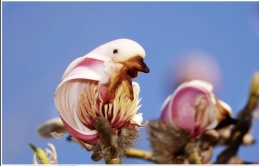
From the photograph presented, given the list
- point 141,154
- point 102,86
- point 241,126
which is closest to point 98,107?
point 102,86

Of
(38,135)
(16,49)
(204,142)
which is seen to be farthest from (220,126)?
(16,49)

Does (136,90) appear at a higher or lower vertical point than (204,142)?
higher

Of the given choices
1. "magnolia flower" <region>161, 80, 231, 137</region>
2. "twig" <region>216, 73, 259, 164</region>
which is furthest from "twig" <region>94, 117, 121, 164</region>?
"twig" <region>216, 73, 259, 164</region>

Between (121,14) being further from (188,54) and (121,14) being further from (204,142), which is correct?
(204,142)

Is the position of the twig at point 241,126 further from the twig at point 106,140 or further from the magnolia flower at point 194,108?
the twig at point 106,140

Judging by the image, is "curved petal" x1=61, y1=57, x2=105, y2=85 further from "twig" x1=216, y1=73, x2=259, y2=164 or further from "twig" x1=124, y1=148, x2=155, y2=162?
"twig" x1=216, y1=73, x2=259, y2=164
